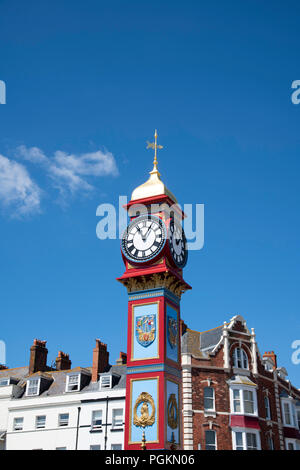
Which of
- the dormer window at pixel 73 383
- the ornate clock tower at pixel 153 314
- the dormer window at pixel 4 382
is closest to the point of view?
the ornate clock tower at pixel 153 314

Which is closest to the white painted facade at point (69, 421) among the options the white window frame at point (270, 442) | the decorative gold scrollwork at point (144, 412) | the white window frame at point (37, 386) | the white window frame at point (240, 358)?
the white window frame at point (37, 386)

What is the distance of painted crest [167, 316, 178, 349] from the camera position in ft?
99.9

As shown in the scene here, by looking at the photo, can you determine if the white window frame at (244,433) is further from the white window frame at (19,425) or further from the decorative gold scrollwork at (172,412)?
the white window frame at (19,425)

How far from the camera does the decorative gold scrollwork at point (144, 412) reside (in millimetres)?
28269

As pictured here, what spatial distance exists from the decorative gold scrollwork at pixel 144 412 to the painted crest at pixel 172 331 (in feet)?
10.1

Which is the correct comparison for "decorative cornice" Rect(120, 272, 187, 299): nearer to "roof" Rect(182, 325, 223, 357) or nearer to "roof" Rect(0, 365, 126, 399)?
"roof" Rect(182, 325, 223, 357)

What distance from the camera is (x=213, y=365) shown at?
4006 cm

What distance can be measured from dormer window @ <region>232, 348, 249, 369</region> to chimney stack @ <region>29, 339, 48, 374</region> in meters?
15.9

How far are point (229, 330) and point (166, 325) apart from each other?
1297 cm

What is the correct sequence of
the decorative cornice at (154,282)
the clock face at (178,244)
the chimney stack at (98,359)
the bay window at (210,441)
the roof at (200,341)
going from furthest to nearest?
the chimney stack at (98,359) < the roof at (200,341) < the bay window at (210,441) < the clock face at (178,244) < the decorative cornice at (154,282)

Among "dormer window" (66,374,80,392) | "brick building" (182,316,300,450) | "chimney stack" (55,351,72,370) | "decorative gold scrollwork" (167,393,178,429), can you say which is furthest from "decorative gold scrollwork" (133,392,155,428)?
"chimney stack" (55,351,72,370)

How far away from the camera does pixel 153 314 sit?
3038 cm

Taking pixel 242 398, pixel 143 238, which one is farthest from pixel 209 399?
pixel 143 238
